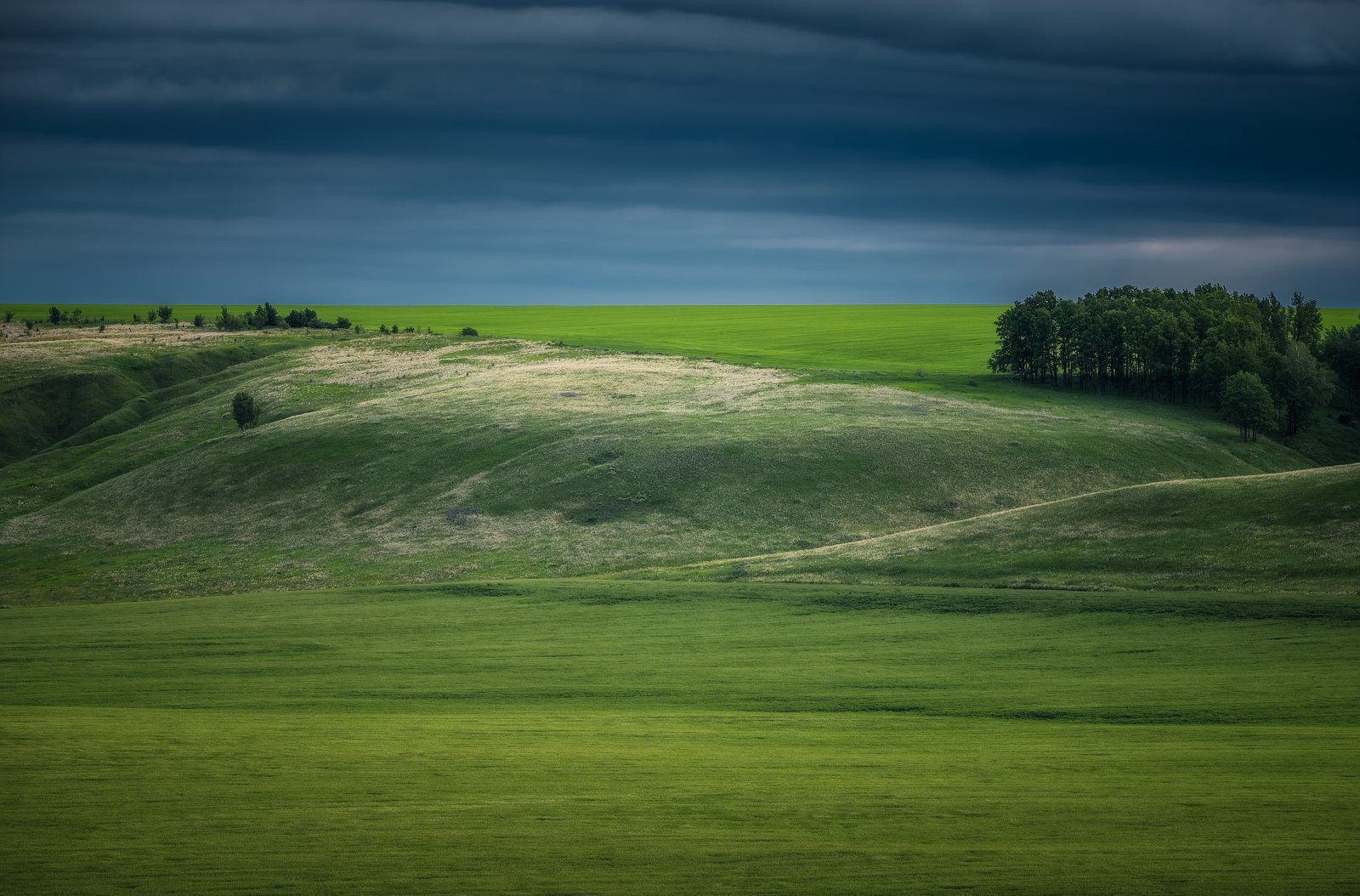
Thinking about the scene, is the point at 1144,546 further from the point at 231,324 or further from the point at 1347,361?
the point at 231,324

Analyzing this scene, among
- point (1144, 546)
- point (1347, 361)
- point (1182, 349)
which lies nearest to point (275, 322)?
point (1182, 349)

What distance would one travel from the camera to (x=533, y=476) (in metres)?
84.6

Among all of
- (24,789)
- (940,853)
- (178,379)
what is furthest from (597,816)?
(178,379)

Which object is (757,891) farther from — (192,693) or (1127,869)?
(192,693)

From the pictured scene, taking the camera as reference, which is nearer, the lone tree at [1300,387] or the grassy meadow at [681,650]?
the grassy meadow at [681,650]

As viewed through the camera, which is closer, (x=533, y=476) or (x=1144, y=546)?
(x=1144, y=546)

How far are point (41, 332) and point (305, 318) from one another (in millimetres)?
41867

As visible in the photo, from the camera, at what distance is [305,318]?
193250 millimetres

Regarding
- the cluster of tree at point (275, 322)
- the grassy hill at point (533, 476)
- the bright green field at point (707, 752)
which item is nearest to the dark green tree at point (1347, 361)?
the grassy hill at point (533, 476)

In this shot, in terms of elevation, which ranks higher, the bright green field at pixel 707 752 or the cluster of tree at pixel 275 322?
the cluster of tree at pixel 275 322

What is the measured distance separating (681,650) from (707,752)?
597 inches

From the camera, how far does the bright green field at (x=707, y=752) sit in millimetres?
19375

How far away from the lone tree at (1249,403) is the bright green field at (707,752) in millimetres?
66612

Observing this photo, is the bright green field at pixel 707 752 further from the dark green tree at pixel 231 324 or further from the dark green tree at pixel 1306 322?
the dark green tree at pixel 231 324
